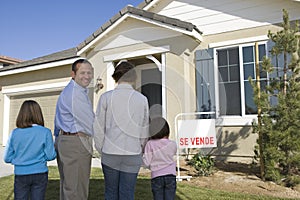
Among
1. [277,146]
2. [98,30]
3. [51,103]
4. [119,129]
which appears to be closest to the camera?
[119,129]

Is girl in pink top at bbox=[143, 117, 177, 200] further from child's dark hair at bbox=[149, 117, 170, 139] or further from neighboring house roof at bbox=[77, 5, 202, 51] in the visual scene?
neighboring house roof at bbox=[77, 5, 202, 51]

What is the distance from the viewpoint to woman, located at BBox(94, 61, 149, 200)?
6.55ft

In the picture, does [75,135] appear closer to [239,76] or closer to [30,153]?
[30,153]

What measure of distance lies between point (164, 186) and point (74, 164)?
851 millimetres

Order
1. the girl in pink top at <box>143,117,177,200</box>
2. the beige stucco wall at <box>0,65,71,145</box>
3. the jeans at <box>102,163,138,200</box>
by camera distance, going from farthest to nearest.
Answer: the beige stucco wall at <box>0,65,71,145</box> < the girl in pink top at <box>143,117,177,200</box> < the jeans at <box>102,163,138,200</box>

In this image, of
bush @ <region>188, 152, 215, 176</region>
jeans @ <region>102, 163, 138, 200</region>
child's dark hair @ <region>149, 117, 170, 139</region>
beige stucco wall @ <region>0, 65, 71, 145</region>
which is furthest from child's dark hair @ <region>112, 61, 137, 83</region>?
beige stucco wall @ <region>0, 65, 71, 145</region>

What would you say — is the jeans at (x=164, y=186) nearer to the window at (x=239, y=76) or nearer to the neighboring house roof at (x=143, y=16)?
the window at (x=239, y=76)

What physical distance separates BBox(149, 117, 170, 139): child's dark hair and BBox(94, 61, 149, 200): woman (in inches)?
3.7

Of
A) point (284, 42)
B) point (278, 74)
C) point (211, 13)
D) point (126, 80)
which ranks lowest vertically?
point (126, 80)

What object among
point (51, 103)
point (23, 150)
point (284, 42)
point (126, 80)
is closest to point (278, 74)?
point (284, 42)

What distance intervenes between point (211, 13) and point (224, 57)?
1.09 meters

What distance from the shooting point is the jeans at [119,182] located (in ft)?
6.99

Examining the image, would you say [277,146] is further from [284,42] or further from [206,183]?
[284,42]

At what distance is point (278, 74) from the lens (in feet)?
16.1
